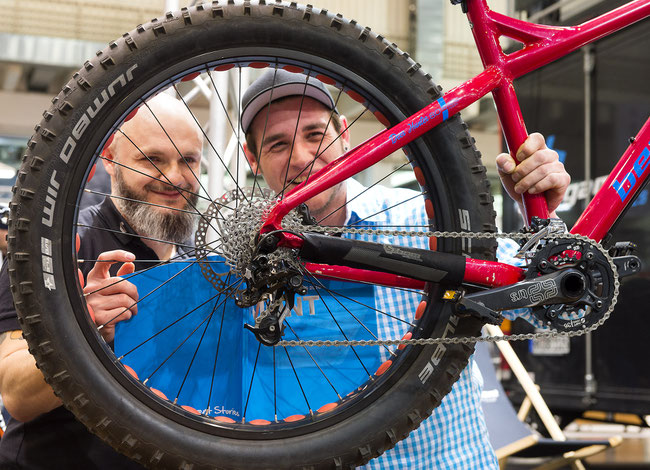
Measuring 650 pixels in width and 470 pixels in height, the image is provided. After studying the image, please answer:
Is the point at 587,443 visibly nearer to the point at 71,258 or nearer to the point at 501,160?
the point at 501,160

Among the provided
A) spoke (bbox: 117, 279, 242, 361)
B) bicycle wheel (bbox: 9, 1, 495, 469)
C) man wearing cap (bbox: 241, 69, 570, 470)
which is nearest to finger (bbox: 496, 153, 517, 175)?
man wearing cap (bbox: 241, 69, 570, 470)

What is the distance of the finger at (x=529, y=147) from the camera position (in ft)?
4.11

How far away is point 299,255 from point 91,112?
1.42ft

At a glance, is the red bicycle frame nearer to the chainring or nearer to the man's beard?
the chainring

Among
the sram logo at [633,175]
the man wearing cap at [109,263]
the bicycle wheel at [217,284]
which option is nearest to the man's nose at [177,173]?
the man wearing cap at [109,263]

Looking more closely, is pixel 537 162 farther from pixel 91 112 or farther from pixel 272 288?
pixel 91 112

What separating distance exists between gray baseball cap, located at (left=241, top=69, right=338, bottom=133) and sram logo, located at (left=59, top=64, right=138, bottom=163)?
463 millimetres

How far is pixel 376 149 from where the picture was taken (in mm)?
1151

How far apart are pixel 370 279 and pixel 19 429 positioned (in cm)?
91

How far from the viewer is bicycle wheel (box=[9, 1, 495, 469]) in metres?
1.05

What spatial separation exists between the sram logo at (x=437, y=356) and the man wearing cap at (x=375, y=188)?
0.89 ft

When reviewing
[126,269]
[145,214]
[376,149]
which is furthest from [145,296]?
[376,149]

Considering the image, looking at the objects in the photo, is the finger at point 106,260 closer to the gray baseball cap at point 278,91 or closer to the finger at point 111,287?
the finger at point 111,287

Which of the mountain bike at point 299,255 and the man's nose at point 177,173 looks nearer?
the mountain bike at point 299,255
